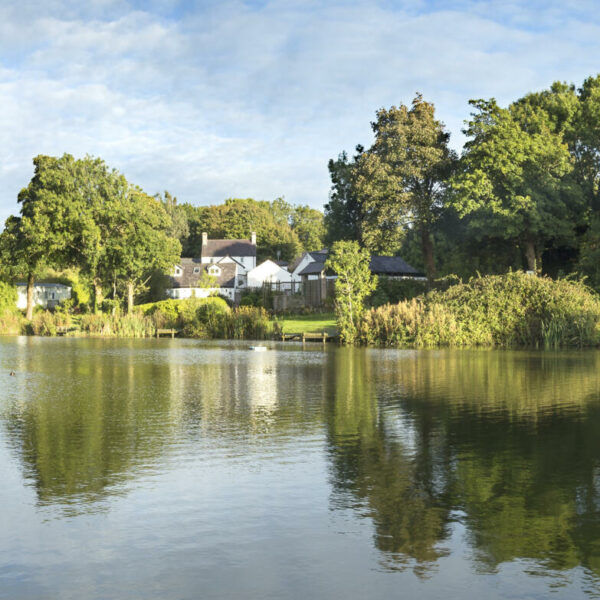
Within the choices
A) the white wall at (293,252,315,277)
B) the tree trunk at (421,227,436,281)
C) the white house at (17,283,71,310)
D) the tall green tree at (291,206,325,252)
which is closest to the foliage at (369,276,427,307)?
the tree trunk at (421,227,436,281)

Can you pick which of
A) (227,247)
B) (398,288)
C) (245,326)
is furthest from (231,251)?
(245,326)

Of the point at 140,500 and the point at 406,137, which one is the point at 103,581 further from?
the point at 406,137

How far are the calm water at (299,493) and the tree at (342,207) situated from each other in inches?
1907

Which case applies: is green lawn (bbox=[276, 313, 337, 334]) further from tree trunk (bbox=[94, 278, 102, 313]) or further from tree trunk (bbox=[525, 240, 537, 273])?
tree trunk (bbox=[94, 278, 102, 313])

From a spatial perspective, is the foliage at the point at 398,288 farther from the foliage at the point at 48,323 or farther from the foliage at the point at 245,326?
the foliage at the point at 48,323

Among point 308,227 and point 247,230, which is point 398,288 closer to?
point 247,230

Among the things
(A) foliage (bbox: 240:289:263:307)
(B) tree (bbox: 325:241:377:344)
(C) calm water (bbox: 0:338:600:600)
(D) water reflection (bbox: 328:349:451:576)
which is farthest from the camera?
(A) foliage (bbox: 240:289:263:307)

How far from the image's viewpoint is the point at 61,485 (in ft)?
35.0

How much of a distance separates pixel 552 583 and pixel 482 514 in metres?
2.21

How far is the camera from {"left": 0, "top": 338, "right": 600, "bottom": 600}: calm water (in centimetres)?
723

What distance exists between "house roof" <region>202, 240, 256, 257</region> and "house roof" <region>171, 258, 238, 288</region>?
17899mm

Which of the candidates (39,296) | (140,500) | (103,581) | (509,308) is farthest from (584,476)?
(39,296)

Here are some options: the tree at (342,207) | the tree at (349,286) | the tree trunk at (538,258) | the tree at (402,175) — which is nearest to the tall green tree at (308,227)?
the tree at (342,207)

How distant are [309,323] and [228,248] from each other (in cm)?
7308
